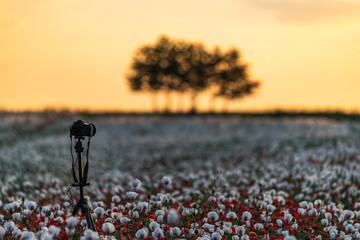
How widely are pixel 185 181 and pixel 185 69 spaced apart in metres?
42.6

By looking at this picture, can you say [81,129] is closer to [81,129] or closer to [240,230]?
[81,129]

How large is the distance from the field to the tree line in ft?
62.3

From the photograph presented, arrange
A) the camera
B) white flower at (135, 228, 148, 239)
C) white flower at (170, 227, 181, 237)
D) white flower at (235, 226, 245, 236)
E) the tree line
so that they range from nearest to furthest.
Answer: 1. white flower at (135, 228, 148, 239)
2. the camera
3. white flower at (170, 227, 181, 237)
4. white flower at (235, 226, 245, 236)
5. the tree line

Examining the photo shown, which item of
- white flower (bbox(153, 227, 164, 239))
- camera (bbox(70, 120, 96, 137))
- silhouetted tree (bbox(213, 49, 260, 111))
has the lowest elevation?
white flower (bbox(153, 227, 164, 239))

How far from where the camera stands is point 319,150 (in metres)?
16.8

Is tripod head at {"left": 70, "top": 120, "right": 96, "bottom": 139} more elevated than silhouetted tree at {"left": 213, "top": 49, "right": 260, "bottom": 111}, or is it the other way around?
silhouetted tree at {"left": 213, "top": 49, "right": 260, "bottom": 111}

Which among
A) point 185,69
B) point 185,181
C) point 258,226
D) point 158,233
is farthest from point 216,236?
point 185,69

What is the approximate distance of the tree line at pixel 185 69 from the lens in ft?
180

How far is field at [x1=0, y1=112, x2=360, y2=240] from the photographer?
6086 millimetres

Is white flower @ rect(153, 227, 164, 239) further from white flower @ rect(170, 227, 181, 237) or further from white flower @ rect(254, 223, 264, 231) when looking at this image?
white flower @ rect(254, 223, 264, 231)

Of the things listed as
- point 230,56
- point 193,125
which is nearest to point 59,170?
point 193,125

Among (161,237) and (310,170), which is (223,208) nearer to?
(161,237)

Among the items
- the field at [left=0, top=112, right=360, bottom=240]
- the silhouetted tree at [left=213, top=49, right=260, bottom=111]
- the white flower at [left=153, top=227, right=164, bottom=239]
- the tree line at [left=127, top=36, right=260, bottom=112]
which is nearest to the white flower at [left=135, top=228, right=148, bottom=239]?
the field at [left=0, top=112, right=360, bottom=240]

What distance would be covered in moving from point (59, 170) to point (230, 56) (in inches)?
1775
